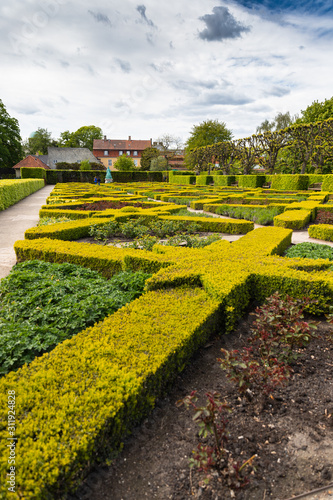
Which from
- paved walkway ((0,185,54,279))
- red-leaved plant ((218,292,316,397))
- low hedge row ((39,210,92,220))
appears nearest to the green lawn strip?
paved walkway ((0,185,54,279))

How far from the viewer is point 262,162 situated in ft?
119

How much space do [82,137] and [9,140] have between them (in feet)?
114

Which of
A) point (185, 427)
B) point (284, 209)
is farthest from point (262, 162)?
point (185, 427)

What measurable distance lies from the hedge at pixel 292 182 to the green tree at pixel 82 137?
6821 cm

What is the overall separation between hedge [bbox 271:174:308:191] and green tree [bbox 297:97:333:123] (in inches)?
753

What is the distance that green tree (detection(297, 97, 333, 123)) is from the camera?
1458 inches

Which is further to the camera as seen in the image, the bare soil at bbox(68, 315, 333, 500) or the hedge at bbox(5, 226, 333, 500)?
the bare soil at bbox(68, 315, 333, 500)

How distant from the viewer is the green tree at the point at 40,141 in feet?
256

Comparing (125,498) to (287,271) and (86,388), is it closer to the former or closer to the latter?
(86,388)

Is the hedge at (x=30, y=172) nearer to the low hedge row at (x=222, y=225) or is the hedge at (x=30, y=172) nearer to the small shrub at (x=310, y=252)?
the low hedge row at (x=222, y=225)

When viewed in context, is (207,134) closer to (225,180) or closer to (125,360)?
(225,180)

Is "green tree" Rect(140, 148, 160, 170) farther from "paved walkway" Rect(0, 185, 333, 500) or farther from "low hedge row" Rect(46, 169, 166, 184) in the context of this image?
"paved walkway" Rect(0, 185, 333, 500)

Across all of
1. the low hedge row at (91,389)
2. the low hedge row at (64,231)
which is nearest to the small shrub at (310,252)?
the low hedge row at (91,389)

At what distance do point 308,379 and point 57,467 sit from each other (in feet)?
7.45
